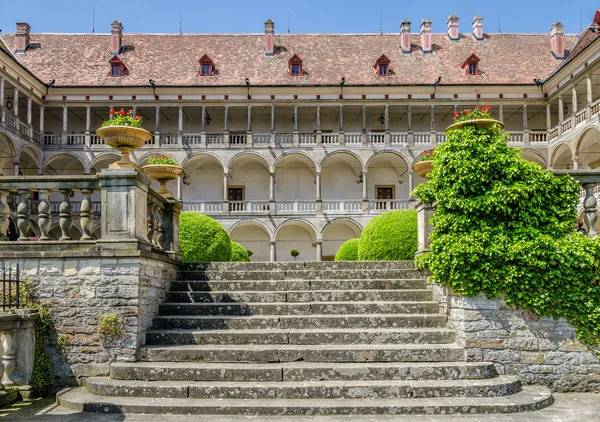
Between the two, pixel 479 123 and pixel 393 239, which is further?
pixel 393 239

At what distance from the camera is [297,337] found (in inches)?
263

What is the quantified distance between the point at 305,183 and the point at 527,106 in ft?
46.3

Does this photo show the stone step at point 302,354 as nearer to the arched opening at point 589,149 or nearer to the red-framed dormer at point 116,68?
the arched opening at point 589,149

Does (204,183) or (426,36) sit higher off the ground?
(426,36)

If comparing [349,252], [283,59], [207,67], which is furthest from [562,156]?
[207,67]

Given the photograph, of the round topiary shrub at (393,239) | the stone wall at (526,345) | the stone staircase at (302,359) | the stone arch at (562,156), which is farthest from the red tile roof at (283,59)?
the stone wall at (526,345)

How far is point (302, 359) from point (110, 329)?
7.94ft

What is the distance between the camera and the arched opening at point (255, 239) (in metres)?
30.2

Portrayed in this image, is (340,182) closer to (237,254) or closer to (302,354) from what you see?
(237,254)

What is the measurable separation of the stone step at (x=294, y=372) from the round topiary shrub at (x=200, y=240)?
548 cm

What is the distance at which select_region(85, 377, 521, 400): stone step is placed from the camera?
224 inches

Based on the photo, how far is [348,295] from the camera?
302 inches

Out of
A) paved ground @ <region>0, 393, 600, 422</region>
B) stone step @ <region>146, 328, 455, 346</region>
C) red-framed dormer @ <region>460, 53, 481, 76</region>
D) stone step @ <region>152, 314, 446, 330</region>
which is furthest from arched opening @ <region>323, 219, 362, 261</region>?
paved ground @ <region>0, 393, 600, 422</region>

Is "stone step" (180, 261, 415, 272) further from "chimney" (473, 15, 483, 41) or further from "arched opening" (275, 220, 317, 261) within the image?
"chimney" (473, 15, 483, 41)
